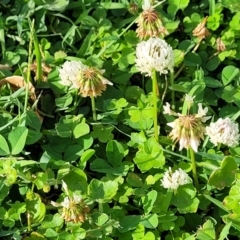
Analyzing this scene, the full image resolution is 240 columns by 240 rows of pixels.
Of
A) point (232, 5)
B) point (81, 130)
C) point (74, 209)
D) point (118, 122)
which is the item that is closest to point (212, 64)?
point (232, 5)

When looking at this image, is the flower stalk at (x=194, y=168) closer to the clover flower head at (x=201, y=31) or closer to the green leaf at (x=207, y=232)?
the green leaf at (x=207, y=232)

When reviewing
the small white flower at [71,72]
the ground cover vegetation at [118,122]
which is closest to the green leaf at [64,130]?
the ground cover vegetation at [118,122]

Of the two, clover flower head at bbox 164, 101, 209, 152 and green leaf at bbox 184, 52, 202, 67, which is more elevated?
clover flower head at bbox 164, 101, 209, 152

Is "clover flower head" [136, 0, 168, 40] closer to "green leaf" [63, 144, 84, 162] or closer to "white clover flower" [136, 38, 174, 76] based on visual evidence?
"white clover flower" [136, 38, 174, 76]

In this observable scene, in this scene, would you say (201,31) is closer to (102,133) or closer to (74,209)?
(102,133)

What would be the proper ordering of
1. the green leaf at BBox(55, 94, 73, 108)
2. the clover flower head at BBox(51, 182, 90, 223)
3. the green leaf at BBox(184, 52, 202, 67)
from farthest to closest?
1. the green leaf at BBox(184, 52, 202, 67)
2. the green leaf at BBox(55, 94, 73, 108)
3. the clover flower head at BBox(51, 182, 90, 223)

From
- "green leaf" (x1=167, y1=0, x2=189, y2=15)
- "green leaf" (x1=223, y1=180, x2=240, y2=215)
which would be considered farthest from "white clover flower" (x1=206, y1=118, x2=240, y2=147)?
"green leaf" (x1=167, y1=0, x2=189, y2=15)
